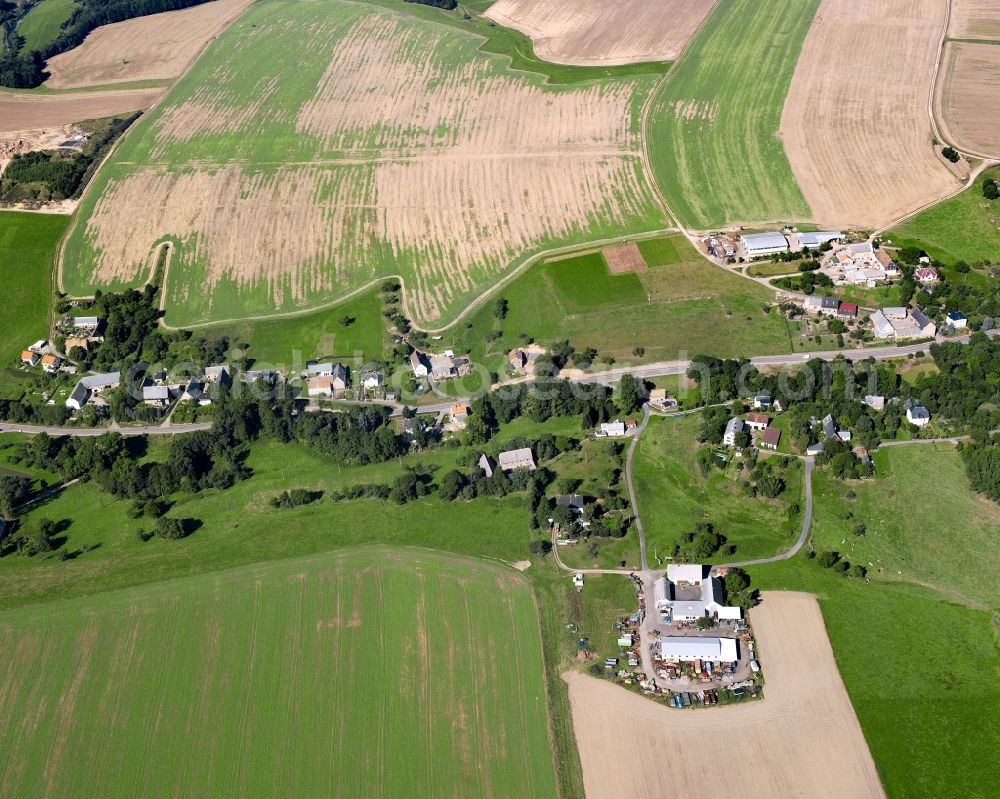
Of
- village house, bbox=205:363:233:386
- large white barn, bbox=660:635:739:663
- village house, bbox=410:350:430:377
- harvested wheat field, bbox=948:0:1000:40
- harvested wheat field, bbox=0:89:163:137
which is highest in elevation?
harvested wheat field, bbox=0:89:163:137

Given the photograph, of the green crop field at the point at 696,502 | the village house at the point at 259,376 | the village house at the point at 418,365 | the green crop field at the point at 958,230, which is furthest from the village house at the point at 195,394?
the green crop field at the point at 958,230

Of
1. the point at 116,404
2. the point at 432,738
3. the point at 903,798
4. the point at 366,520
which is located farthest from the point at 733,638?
the point at 116,404

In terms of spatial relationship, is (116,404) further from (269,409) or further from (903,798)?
(903,798)

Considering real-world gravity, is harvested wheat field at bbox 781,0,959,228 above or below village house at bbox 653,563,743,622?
above

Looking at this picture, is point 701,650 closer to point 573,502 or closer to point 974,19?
point 573,502

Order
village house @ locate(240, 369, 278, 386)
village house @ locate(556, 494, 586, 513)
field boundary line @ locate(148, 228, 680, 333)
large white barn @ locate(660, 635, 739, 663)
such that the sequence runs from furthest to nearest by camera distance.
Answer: field boundary line @ locate(148, 228, 680, 333) < village house @ locate(240, 369, 278, 386) < village house @ locate(556, 494, 586, 513) < large white barn @ locate(660, 635, 739, 663)

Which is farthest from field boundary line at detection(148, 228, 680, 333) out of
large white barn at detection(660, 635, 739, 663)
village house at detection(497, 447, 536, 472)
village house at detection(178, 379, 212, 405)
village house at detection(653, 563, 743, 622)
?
large white barn at detection(660, 635, 739, 663)

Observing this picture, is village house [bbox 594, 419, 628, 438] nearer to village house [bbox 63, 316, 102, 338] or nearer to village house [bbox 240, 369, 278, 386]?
village house [bbox 240, 369, 278, 386]
